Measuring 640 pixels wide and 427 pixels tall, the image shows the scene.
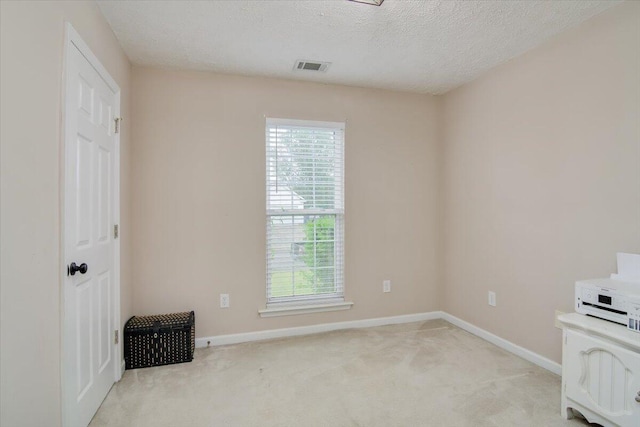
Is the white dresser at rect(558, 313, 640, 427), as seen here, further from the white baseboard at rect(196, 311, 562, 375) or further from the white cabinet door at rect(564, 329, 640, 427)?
the white baseboard at rect(196, 311, 562, 375)

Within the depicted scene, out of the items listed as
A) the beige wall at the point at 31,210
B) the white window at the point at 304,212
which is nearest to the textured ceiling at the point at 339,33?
the white window at the point at 304,212

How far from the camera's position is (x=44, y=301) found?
4.57 ft

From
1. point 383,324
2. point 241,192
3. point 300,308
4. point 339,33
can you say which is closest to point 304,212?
point 241,192

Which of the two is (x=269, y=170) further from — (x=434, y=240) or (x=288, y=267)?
(x=434, y=240)

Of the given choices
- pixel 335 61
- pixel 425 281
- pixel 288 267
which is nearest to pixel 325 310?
pixel 288 267

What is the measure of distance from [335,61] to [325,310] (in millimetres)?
2370

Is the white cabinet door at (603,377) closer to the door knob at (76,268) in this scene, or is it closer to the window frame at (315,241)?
the window frame at (315,241)

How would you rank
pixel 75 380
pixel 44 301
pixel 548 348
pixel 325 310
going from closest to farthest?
1. pixel 44 301
2. pixel 75 380
3. pixel 548 348
4. pixel 325 310

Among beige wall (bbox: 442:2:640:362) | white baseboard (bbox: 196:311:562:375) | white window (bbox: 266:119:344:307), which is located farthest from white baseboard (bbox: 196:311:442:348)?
beige wall (bbox: 442:2:640:362)

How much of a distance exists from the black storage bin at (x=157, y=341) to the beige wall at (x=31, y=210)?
1.10 metres

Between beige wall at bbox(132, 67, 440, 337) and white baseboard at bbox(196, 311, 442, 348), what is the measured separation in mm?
61

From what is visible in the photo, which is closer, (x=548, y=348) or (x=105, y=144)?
(x=105, y=144)

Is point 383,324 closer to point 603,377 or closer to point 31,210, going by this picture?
point 603,377

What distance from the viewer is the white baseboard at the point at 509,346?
2.49m
